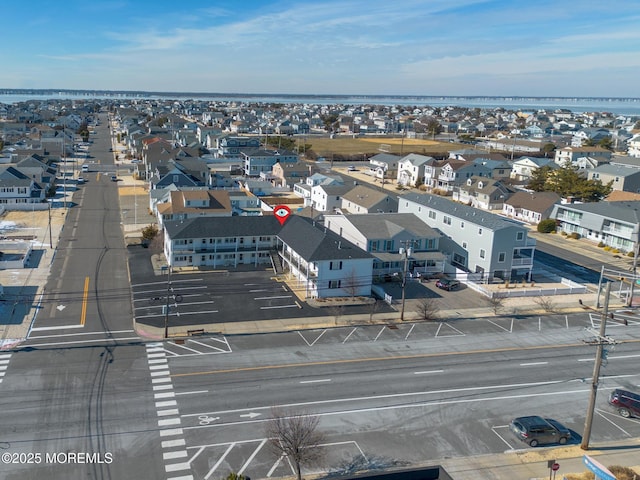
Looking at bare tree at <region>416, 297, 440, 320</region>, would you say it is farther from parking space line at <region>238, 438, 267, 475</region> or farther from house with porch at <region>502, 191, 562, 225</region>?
house with porch at <region>502, 191, 562, 225</region>

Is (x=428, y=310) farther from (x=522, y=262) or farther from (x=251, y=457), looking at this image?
(x=251, y=457)

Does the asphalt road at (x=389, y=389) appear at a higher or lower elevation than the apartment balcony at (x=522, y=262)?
lower

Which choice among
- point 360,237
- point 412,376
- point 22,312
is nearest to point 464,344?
point 412,376

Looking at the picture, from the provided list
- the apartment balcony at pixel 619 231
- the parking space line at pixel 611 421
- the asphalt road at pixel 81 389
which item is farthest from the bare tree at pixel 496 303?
the asphalt road at pixel 81 389

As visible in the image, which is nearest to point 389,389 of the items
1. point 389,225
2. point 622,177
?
point 389,225

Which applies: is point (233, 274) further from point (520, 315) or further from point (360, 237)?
point (520, 315)

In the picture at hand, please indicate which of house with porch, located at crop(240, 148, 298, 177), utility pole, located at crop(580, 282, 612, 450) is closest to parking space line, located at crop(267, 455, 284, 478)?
utility pole, located at crop(580, 282, 612, 450)

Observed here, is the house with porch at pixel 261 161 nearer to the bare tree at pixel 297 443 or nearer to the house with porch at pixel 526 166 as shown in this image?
the house with porch at pixel 526 166
